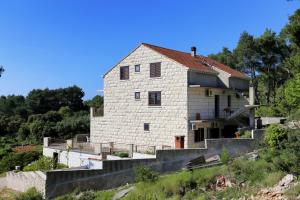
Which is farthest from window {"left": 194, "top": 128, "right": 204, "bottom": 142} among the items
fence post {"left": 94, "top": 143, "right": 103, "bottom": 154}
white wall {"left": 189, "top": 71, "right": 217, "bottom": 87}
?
fence post {"left": 94, "top": 143, "right": 103, "bottom": 154}

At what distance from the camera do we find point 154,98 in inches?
1222

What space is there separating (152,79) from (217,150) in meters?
8.67

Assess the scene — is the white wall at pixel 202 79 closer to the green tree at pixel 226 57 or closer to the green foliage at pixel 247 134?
the green foliage at pixel 247 134

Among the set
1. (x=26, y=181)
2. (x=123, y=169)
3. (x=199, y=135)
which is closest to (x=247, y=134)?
(x=199, y=135)

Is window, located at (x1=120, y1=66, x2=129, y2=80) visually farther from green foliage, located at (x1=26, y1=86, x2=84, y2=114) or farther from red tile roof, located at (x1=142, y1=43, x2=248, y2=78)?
green foliage, located at (x1=26, y1=86, x2=84, y2=114)

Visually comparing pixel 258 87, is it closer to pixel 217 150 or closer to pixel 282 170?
pixel 217 150

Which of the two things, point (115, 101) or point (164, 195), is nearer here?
point (164, 195)

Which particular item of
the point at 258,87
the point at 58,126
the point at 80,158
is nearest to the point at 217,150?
the point at 80,158

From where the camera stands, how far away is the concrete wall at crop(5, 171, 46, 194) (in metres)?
21.1

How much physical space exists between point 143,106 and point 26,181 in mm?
11870

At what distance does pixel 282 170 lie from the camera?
15.7m

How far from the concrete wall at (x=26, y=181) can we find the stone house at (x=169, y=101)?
10.2 m

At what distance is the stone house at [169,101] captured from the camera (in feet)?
96.2

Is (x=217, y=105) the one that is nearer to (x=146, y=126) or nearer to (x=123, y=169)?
(x=146, y=126)
